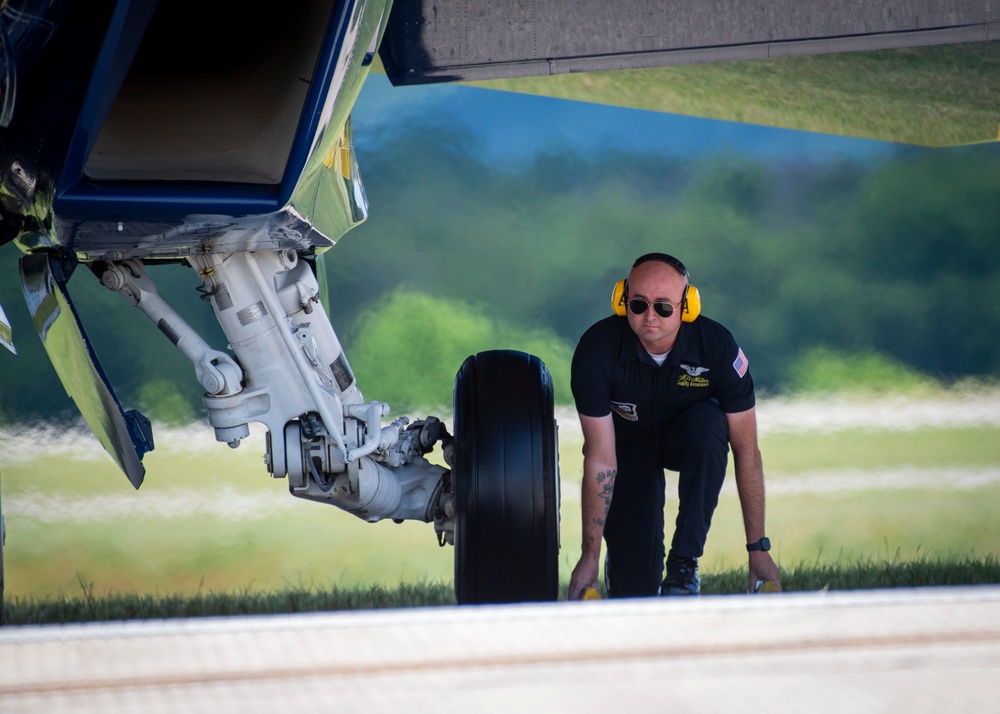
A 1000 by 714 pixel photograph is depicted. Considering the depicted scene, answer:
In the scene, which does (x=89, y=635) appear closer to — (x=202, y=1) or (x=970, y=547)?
(x=202, y=1)

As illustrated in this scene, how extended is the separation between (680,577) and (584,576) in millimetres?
281

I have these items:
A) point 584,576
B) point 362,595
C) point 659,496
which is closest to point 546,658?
point 584,576

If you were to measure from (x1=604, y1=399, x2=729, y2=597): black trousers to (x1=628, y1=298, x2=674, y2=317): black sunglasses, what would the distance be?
249 mm

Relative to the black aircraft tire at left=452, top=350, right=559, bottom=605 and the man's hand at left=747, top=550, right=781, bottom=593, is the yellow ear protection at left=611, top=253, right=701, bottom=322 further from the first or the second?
the man's hand at left=747, top=550, right=781, bottom=593

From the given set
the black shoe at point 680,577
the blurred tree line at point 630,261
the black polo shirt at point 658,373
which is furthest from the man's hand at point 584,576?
the blurred tree line at point 630,261

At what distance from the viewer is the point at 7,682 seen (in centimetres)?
82

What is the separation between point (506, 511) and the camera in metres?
2.12

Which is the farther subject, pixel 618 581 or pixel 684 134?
pixel 684 134

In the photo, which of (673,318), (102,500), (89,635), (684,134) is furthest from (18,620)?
(684,134)

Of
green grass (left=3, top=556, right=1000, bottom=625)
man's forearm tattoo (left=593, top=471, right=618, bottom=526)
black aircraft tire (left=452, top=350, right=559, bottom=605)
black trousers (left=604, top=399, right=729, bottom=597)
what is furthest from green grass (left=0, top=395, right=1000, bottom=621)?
black aircraft tire (left=452, top=350, right=559, bottom=605)

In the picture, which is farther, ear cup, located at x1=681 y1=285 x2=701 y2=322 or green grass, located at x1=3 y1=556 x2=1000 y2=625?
green grass, located at x1=3 y1=556 x2=1000 y2=625

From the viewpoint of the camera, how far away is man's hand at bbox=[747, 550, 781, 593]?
2.36m

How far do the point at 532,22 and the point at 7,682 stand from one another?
2.05m

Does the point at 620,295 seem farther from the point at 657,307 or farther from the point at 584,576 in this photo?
the point at 584,576
